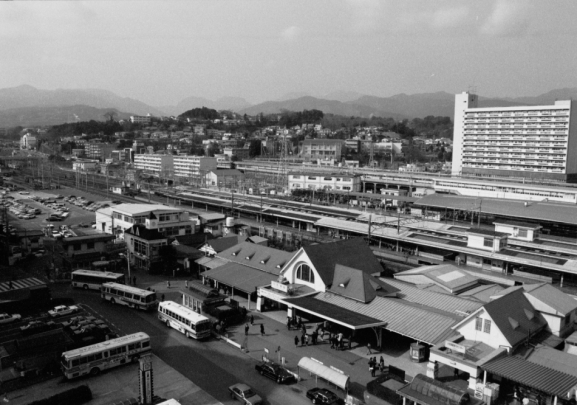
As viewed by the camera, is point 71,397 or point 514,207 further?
point 514,207

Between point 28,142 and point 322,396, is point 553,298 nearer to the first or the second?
point 322,396

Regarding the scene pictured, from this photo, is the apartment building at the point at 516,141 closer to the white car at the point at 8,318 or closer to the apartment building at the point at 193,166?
the apartment building at the point at 193,166

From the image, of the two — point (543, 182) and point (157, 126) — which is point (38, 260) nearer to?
point (543, 182)

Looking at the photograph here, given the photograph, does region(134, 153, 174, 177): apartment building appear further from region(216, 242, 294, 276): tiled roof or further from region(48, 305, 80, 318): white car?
region(48, 305, 80, 318): white car

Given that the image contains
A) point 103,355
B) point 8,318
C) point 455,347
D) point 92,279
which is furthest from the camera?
point 92,279

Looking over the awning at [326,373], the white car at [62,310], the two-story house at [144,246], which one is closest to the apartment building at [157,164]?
the two-story house at [144,246]

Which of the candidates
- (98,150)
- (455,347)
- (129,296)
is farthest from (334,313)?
(98,150)
